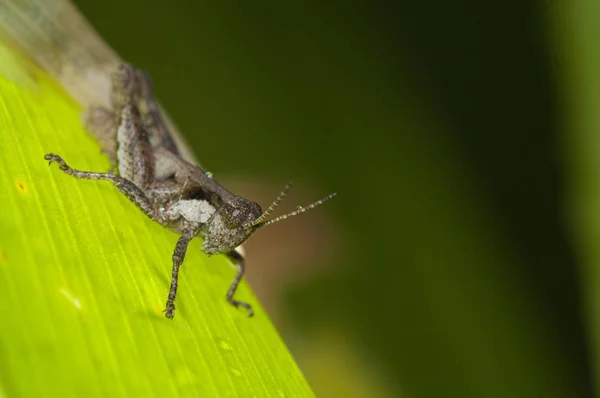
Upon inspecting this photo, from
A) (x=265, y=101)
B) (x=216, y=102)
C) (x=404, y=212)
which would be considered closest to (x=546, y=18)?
(x=404, y=212)

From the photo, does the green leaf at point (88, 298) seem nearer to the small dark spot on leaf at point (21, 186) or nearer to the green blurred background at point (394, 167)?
the small dark spot on leaf at point (21, 186)

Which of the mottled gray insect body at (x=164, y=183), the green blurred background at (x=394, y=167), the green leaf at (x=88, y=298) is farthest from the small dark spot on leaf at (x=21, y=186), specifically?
the green blurred background at (x=394, y=167)

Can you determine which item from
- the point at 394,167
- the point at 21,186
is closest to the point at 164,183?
the point at 21,186

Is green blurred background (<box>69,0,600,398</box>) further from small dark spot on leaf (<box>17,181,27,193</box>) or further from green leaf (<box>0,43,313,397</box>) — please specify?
small dark spot on leaf (<box>17,181,27,193</box>)

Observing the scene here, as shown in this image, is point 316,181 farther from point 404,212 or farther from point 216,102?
point 216,102

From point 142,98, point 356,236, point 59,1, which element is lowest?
point 356,236

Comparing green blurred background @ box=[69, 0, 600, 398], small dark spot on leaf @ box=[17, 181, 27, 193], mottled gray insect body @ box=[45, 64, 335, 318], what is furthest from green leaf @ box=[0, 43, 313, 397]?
green blurred background @ box=[69, 0, 600, 398]
